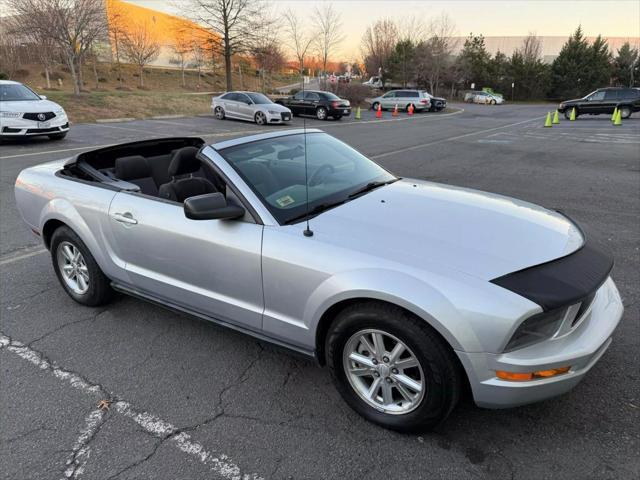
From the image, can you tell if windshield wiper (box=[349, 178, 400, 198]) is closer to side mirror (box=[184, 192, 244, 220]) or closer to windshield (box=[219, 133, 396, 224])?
windshield (box=[219, 133, 396, 224])

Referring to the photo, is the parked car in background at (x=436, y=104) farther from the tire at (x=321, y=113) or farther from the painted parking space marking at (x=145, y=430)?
the painted parking space marking at (x=145, y=430)

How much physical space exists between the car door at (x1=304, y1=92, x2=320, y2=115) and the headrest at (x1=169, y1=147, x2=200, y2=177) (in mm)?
22302

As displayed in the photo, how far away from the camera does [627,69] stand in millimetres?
69688

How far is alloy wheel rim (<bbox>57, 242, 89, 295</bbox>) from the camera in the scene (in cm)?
384

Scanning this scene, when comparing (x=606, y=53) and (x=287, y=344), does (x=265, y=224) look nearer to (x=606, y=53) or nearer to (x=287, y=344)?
(x=287, y=344)

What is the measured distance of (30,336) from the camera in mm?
3482

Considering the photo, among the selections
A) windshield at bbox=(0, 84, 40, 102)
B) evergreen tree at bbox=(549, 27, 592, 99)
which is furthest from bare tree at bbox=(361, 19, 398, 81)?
windshield at bbox=(0, 84, 40, 102)

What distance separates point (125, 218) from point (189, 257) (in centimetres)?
70

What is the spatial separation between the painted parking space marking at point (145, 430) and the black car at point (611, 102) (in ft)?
103

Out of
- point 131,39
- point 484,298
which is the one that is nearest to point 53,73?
point 131,39

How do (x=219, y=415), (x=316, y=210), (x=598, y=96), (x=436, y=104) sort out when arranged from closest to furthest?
(x=219, y=415) < (x=316, y=210) < (x=598, y=96) < (x=436, y=104)

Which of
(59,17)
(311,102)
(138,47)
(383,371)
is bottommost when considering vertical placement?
(383,371)

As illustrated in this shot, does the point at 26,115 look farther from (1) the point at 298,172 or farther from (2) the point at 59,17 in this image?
(2) the point at 59,17

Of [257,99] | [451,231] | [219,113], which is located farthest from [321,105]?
[451,231]
